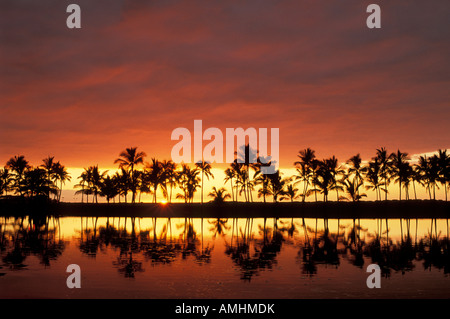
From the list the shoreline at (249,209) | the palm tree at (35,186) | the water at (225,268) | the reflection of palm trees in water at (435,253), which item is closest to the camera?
the water at (225,268)

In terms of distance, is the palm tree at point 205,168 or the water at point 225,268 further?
the palm tree at point 205,168

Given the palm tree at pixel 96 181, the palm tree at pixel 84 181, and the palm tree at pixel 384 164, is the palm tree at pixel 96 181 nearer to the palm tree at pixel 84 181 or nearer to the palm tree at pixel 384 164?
the palm tree at pixel 84 181

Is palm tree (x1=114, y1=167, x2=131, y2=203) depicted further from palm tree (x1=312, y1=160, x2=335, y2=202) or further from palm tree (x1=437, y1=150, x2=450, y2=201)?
palm tree (x1=437, y1=150, x2=450, y2=201)

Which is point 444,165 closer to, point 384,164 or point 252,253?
point 384,164

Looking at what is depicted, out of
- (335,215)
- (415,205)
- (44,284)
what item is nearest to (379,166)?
(415,205)

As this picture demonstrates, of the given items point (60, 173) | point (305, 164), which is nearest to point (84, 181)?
point (60, 173)

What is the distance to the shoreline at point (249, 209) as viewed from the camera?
6900 centimetres

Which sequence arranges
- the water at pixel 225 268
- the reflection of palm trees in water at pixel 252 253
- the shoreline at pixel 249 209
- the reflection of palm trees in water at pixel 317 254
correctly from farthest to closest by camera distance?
the shoreline at pixel 249 209, the reflection of palm trees in water at pixel 317 254, the reflection of palm trees in water at pixel 252 253, the water at pixel 225 268

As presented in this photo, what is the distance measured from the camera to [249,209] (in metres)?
72.4

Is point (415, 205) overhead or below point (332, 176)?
below

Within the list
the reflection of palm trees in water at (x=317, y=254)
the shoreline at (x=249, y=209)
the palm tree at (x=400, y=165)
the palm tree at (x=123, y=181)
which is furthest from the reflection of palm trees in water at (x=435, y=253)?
the palm tree at (x=123, y=181)
